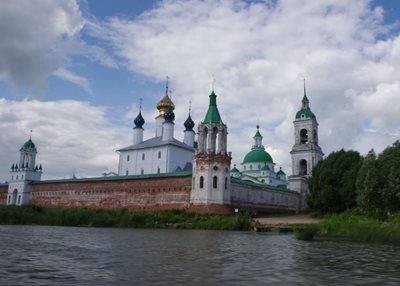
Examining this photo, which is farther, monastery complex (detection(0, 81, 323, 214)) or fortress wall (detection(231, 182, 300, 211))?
fortress wall (detection(231, 182, 300, 211))

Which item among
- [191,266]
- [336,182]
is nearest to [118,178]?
[336,182]

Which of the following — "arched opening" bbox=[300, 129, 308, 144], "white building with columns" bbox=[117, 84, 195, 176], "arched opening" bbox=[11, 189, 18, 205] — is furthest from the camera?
"arched opening" bbox=[11, 189, 18, 205]

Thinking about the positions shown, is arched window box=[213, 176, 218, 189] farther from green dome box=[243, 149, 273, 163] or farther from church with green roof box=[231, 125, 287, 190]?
green dome box=[243, 149, 273, 163]

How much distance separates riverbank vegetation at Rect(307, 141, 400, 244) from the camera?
24.3 m

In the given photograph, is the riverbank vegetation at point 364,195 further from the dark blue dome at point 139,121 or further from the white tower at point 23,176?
the white tower at point 23,176

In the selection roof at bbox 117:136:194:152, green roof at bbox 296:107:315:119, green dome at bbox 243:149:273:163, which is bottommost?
roof at bbox 117:136:194:152

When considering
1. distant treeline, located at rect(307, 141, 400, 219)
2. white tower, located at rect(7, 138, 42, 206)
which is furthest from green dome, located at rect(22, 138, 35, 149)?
distant treeline, located at rect(307, 141, 400, 219)

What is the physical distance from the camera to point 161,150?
60125 millimetres

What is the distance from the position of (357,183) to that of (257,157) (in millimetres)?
44978

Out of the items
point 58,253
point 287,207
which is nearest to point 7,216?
point 58,253

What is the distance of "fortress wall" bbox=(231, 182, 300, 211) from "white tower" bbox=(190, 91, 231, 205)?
9.21ft

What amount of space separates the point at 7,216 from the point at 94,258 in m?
27.5

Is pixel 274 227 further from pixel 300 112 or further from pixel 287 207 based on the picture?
pixel 300 112

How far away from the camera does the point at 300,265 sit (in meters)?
12.7
